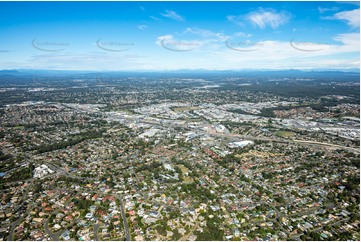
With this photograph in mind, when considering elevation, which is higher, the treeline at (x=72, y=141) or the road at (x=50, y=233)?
the treeline at (x=72, y=141)

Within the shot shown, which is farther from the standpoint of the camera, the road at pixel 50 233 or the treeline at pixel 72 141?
the treeline at pixel 72 141

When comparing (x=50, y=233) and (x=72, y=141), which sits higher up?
(x=72, y=141)

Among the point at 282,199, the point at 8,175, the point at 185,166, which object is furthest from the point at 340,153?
the point at 8,175

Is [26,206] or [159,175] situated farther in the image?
[159,175]

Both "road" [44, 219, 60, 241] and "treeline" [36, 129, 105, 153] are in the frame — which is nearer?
"road" [44, 219, 60, 241]

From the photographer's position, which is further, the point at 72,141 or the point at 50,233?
the point at 72,141

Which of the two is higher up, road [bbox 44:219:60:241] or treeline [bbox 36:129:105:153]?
treeline [bbox 36:129:105:153]

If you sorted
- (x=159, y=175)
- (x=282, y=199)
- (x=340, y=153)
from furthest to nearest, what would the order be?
(x=340, y=153), (x=159, y=175), (x=282, y=199)

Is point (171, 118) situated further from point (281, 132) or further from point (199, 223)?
point (199, 223)
